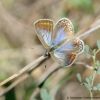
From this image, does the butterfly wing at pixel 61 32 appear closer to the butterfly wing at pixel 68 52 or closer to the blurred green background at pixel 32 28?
the butterfly wing at pixel 68 52

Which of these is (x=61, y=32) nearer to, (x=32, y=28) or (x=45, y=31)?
(x=45, y=31)

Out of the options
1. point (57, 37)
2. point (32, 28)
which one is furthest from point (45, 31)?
point (32, 28)

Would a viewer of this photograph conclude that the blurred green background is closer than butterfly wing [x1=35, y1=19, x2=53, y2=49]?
No

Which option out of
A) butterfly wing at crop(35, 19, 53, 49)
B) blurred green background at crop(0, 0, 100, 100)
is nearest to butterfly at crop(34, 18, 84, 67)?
butterfly wing at crop(35, 19, 53, 49)

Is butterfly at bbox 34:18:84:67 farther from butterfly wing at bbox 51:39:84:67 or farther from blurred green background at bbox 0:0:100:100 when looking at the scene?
blurred green background at bbox 0:0:100:100

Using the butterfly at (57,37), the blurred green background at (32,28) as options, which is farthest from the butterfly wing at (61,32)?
the blurred green background at (32,28)
